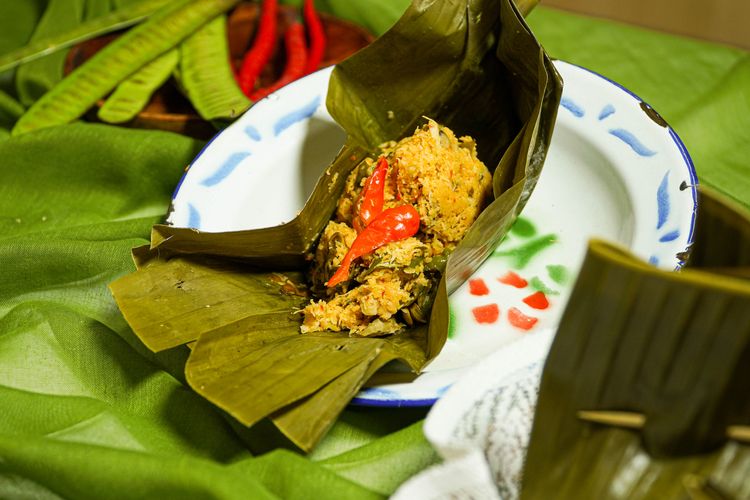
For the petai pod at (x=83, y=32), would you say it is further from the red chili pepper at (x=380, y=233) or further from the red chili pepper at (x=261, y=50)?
the red chili pepper at (x=380, y=233)

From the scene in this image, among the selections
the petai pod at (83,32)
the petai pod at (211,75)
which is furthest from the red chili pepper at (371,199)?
the petai pod at (83,32)

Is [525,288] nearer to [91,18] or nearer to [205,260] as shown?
[205,260]

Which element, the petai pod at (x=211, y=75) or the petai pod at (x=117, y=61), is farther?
the petai pod at (x=117, y=61)

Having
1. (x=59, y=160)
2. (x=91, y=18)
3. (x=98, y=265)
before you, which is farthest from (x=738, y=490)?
(x=91, y=18)

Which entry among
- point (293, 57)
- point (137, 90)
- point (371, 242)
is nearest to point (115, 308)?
point (371, 242)

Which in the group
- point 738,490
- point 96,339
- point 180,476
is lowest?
point 96,339
